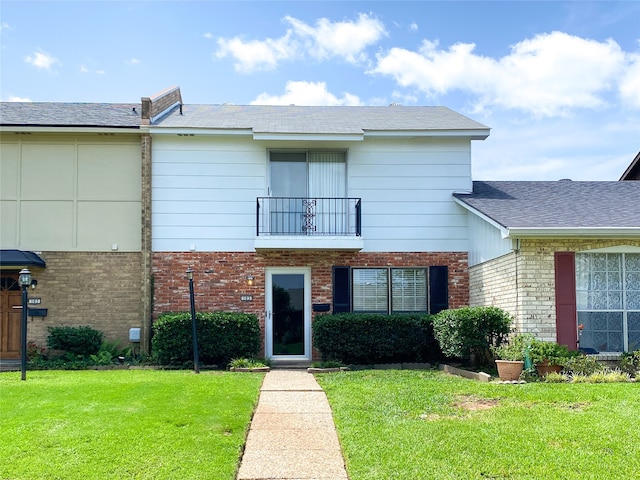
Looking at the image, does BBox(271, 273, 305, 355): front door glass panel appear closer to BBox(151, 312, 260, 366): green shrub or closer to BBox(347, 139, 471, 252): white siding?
BBox(151, 312, 260, 366): green shrub

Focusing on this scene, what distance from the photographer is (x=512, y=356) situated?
11.4 meters

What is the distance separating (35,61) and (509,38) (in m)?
9.99

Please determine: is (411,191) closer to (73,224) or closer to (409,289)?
(409,289)

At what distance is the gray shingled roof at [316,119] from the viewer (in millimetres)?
15562

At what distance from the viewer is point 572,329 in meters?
12.2

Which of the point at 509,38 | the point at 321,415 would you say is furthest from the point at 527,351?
the point at 509,38

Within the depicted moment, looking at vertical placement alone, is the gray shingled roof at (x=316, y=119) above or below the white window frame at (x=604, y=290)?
above

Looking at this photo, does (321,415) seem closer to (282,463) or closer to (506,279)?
(282,463)

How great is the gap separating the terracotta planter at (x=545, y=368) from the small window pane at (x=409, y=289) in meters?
4.34

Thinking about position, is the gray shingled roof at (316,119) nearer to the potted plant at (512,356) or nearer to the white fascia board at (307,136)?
the white fascia board at (307,136)

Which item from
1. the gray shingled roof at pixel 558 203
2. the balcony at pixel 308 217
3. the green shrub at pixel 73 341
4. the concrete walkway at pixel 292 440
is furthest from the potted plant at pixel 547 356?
the green shrub at pixel 73 341

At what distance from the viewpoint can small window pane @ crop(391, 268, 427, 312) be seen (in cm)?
1548

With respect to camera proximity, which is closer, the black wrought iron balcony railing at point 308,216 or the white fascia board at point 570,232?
the white fascia board at point 570,232

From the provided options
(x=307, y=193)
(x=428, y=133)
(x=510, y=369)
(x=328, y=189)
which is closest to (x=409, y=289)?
(x=328, y=189)
